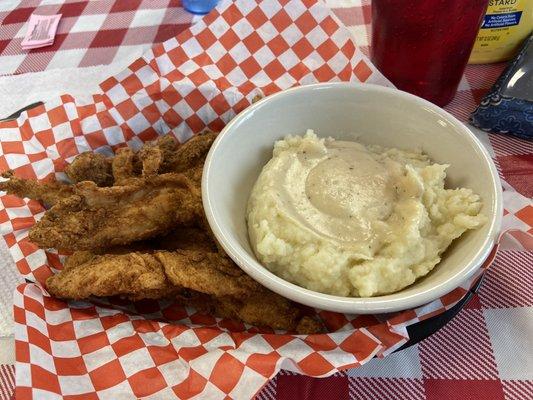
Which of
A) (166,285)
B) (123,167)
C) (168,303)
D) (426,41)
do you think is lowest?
(168,303)

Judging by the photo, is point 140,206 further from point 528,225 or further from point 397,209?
point 528,225

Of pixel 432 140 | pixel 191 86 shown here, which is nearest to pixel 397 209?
pixel 432 140

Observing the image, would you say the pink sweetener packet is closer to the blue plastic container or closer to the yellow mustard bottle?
the blue plastic container

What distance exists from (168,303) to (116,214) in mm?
326

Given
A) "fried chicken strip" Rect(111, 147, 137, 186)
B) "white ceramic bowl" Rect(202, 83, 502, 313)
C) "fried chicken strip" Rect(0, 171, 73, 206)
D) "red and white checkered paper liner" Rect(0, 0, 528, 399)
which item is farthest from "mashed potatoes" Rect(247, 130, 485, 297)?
"fried chicken strip" Rect(0, 171, 73, 206)

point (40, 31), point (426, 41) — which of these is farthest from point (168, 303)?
point (40, 31)

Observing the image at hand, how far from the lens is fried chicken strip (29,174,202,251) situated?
4.65ft

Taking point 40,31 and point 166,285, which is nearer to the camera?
point 166,285

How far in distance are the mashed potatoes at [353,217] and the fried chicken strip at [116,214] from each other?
0.25 meters

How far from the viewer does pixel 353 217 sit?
1398 mm

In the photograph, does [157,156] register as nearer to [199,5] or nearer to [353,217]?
[353,217]

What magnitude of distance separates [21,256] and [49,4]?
7.24 ft

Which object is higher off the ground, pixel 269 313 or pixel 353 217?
pixel 353 217

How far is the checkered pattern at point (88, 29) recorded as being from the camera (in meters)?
2.62
